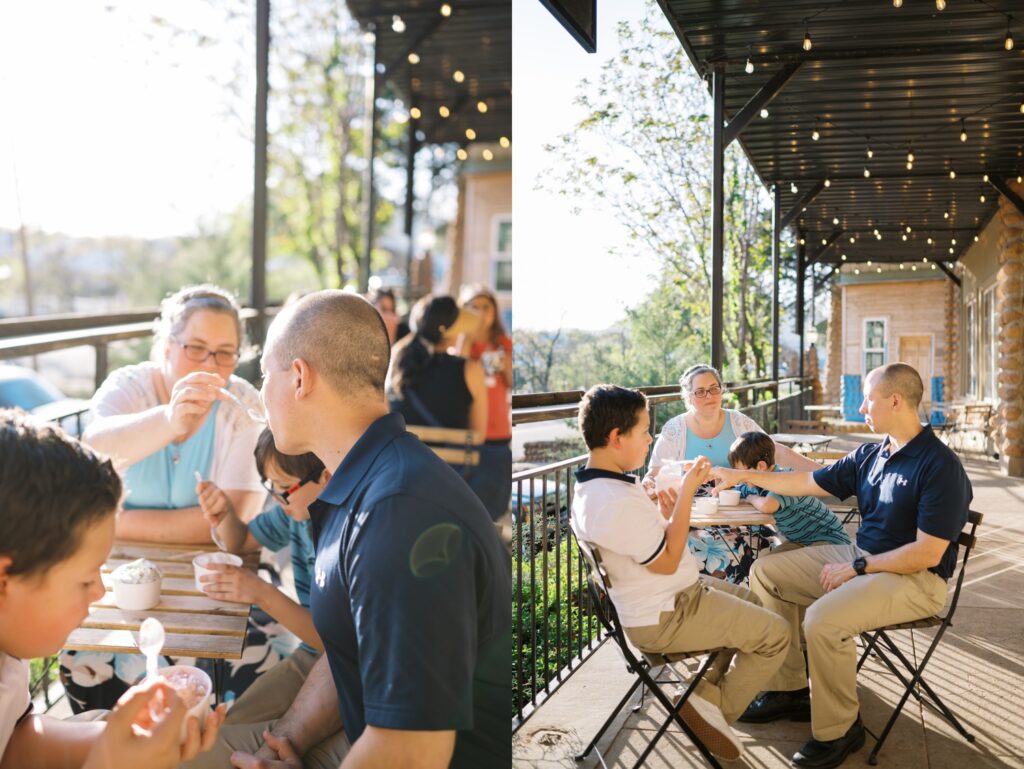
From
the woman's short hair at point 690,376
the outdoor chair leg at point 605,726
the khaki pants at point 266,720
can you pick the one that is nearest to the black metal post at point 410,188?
the woman's short hair at point 690,376

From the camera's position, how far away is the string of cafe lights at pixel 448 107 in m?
8.55

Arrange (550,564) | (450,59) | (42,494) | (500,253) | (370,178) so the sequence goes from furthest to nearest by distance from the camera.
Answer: (500,253) < (450,59) < (370,178) < (550,564) < (42,494)

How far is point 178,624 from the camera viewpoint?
183 cm

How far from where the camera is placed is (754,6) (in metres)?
2.34

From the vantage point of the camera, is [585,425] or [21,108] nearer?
[585,425]

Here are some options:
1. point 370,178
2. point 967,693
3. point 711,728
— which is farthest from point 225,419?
point 370,178

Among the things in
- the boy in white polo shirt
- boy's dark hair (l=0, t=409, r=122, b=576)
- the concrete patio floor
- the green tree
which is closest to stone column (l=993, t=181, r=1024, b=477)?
the concrete patio floor

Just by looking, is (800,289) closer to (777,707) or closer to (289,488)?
(777,707)

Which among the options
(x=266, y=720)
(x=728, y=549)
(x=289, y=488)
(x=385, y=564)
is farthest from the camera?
(x=728, y=549)

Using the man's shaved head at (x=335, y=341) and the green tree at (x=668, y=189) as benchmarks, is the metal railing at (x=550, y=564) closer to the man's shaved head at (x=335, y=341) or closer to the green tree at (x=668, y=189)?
the green tree at (x=668, y=189)

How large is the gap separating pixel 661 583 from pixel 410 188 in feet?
27.9

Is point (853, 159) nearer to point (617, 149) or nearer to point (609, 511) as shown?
point (617, 149)

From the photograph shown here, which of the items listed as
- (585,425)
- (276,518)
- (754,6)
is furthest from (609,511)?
(754,6)

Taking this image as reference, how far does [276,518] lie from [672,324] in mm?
1239
